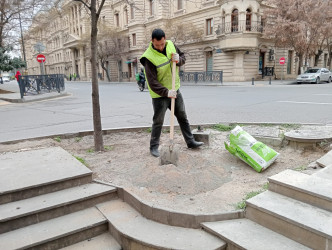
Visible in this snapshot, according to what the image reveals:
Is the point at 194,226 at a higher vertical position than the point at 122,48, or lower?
lower

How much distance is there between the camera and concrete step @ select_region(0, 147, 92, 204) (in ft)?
10.3

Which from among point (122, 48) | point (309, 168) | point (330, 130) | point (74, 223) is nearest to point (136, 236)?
point (74, 223)

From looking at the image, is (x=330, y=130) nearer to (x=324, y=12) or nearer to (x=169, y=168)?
(x=169, y=168)

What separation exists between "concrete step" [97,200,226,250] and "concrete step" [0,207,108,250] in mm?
160

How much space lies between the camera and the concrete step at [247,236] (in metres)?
2.34

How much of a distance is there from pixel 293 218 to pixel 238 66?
28.3m

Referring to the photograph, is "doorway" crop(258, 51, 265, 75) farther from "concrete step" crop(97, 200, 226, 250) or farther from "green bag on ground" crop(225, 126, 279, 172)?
"concrete step" crop(97, 200, 226, 250)

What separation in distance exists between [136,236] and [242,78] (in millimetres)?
28500

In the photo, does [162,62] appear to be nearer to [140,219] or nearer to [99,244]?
[140,219]

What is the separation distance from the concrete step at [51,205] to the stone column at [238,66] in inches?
1093

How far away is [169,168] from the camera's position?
366 cm

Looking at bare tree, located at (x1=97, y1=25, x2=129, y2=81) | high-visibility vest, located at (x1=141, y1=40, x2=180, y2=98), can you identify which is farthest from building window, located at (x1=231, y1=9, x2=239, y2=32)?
high-visibility vest, located at (x1=141, y1=40, x2=180, y2=98)

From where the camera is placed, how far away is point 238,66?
29.1m

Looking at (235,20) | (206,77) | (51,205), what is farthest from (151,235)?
(235,20)
